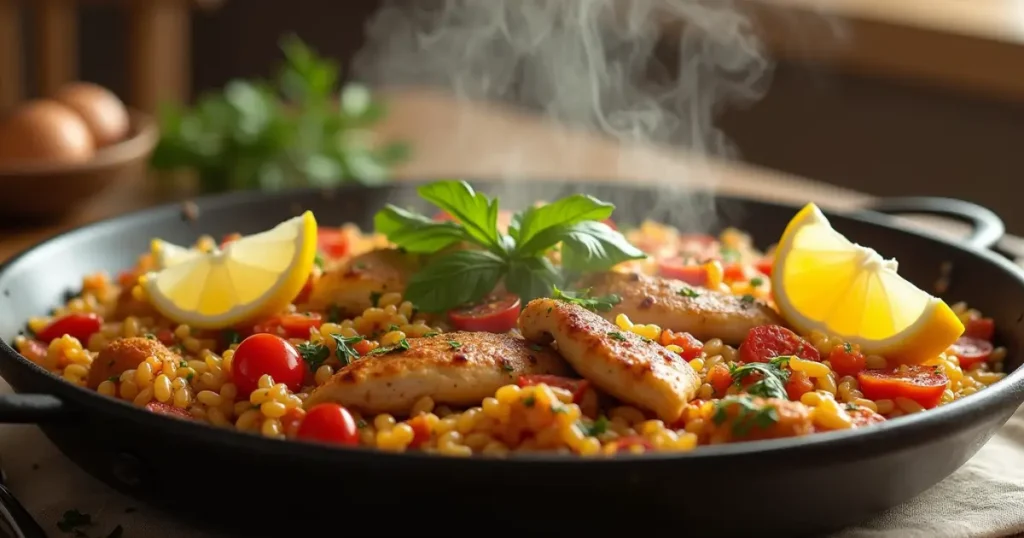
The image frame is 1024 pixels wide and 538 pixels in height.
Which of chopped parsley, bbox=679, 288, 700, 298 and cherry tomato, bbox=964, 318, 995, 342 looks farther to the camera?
cherry tomato, bbox=964, 318, 995, 342

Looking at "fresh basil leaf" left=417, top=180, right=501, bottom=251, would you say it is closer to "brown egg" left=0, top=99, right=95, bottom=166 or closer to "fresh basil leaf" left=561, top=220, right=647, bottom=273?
"fresh basil leaf" left=561, top=220, right=647, bottom=273

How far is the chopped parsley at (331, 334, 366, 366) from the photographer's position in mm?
2884

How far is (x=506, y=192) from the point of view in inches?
176

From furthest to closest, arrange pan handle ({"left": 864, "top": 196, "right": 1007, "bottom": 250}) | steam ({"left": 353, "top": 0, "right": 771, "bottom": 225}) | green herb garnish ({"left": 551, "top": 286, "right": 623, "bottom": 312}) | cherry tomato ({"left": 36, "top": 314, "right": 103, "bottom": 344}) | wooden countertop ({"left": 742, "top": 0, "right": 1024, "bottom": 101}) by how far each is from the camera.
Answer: wooden countertop ({"left": 742, "top": 0, "right": 1024, "bottom": 101}) < steam ({"left": 353, "top": 0, "right": 771, "bottom": 225}) < pan handle ({"left": 864, "top": 196, "right": 1007, "bottom": 250}) < cherry tomato ({"left": 36, "top": 314, "right": 103, "bottom": 344}) < green herb garnish ({"left": 551, "top": 286, "right": 623, "bottom": 312})

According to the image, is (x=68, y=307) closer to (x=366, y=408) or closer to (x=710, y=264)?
(x=366, y=408)

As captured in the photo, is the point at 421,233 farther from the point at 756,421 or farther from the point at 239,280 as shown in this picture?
the point at 756,421

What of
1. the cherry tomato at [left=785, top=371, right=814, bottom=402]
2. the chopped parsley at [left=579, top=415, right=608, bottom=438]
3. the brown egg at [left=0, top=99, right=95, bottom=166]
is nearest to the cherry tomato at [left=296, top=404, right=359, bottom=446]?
the chopped parsley at [left=579, top=415, right=608, bottom=438]

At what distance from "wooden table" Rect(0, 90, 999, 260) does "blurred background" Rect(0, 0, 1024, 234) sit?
16 cm

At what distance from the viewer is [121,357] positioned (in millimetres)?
2898

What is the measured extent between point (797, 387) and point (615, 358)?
1.63 ft

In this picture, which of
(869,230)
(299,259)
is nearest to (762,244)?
(869,230)

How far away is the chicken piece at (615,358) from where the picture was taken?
2.48 m

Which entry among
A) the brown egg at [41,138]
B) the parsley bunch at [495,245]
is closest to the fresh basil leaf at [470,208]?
the parsley bunch at [495,245]

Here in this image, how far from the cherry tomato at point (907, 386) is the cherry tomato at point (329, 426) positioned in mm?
1273
